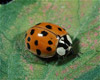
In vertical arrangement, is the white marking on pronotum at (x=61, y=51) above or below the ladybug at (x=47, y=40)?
below

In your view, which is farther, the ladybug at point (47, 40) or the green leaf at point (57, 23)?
the ladybug at point (47, 40)

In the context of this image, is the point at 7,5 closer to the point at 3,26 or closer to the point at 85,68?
the point at 3,26

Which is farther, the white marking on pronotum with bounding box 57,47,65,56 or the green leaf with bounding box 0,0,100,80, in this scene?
the white marking on pronotum with bounding box 57,47,65,56

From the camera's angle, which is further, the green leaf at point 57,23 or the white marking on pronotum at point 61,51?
the white marking on pronotum at point 61,51

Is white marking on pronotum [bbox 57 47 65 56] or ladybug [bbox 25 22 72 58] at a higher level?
ladybug [bbox 25 22 72 58]

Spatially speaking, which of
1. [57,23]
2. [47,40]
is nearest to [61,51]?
[47,40]
